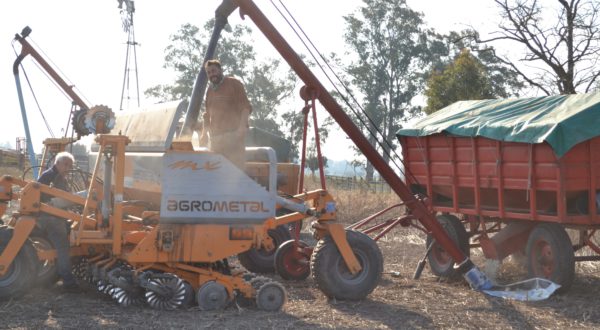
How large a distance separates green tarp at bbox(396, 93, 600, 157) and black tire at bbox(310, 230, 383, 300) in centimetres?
232

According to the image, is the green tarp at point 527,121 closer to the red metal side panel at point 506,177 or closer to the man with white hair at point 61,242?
the red metal side panel at point 506,177

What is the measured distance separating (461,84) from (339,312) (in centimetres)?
2153

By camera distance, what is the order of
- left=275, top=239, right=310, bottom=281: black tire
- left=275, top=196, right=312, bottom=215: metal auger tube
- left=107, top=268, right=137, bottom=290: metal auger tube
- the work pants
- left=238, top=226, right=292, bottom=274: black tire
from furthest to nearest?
left=238, top=226, right=292, bottom=274: black tire → left=275, top=239, right=310, bottom=281: black tire → left=275, top=196, right=312, bottom=215: metal auger tube → the work pants → left=107, top=268, right=137, bottom=290: metal auger tube

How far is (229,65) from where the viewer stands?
46.3 m

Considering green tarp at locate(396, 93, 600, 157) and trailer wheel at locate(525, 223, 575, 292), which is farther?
trailer wheel at locate(525, 223, 575, 292)

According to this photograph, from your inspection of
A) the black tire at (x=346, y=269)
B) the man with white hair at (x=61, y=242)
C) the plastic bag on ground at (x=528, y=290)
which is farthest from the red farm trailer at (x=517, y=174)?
the man with white hair at (x=61, y=242)

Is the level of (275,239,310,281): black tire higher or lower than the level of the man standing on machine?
lower

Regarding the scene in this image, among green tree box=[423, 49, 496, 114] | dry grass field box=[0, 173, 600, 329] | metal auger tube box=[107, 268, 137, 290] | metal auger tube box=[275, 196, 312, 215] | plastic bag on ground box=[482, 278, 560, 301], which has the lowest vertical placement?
dry grass field box=[0, 173, 600, 329]

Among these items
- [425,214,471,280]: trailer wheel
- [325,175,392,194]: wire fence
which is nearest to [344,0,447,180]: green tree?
[325,175,392,194]: wire fence

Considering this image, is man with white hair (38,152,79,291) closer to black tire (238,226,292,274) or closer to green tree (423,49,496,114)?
black tire (238,226,292,274)

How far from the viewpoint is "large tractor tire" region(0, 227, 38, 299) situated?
26.3 ft

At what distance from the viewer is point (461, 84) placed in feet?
94.2

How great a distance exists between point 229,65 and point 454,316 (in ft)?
128

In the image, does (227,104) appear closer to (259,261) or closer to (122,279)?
(122,279)
